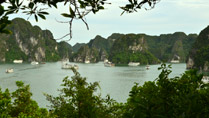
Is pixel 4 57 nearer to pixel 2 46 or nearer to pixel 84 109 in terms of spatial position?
pixel 2 46

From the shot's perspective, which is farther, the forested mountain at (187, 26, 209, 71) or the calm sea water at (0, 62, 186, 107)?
the forested mountain at (187, 26, 209, 71)

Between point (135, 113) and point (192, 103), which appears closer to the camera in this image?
point (192, 103)

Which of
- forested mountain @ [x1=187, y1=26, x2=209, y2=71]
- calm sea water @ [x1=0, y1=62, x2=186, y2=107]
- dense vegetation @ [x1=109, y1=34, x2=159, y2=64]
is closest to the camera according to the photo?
calm sea water @ [x1=0, y1=62, x2=186, y2=107]

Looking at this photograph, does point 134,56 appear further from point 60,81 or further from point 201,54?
point 60,81

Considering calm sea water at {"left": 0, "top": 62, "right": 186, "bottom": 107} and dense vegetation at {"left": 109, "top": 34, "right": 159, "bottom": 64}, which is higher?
dense vegetation at {"left": 109, "top": 34, "right": 159, "bottom": 64}

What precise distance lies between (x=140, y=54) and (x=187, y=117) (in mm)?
189400

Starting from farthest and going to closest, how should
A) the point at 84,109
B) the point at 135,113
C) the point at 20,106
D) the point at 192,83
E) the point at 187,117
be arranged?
the point at 20,106 → the point at 84,109 → the point at 192,83 → the point at 135,113 → the point at 187,117

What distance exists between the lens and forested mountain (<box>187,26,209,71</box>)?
108m

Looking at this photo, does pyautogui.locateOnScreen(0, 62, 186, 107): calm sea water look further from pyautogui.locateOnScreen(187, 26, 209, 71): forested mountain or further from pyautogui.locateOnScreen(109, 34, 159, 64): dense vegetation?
pyautogui.locateOnScreen(109, 34, 159, 64): dense vegetation

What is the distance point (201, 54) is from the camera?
4528 inches

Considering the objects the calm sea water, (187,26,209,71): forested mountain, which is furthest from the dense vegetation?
the calm sea water

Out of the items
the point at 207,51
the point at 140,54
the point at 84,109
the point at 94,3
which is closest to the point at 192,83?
the point at 94,3

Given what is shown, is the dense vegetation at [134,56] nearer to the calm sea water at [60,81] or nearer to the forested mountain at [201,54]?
the forested mountain at [201,54]

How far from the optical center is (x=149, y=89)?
13.3 ft
